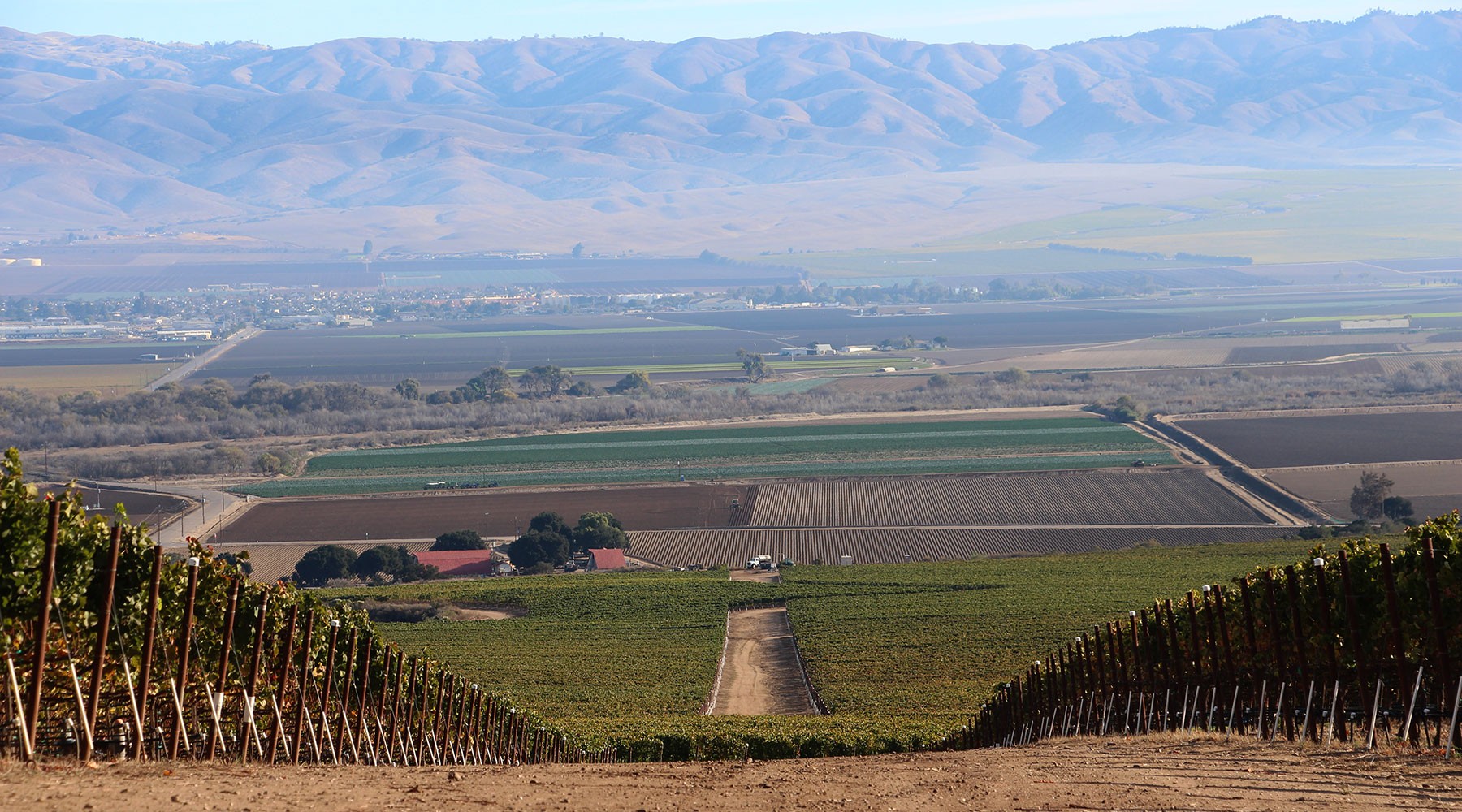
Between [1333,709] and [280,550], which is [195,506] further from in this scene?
[1333,709]

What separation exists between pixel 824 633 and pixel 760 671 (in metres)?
3.74

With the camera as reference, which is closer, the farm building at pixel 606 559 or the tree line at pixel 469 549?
the tree line at pixel 469 549

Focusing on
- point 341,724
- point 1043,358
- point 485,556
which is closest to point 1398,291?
point 1043,358

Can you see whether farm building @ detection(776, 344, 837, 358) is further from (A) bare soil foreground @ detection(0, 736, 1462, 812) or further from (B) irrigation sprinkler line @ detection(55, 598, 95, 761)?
(B) irrigation sprinkler line @ detection(55, 598, 95, 761)

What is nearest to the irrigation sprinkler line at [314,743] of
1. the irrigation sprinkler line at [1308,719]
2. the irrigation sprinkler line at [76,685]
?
the irrigation sprinkler line at [76,685]

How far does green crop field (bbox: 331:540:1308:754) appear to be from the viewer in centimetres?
2748

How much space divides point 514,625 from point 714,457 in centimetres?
3198

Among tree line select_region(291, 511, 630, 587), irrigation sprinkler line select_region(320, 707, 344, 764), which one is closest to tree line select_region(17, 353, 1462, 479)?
tree line select_region(291, 511, 630, 587)

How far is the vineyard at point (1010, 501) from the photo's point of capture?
185ft

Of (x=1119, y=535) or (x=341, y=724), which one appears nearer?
(x=341, y=724)

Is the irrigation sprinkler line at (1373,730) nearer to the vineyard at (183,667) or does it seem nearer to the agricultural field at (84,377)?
the vineyard at (183,667)

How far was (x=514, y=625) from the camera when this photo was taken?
41.5 metres

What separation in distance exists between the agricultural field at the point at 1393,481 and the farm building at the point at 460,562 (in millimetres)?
30900

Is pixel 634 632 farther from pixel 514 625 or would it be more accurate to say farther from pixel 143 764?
pixel 143 764
